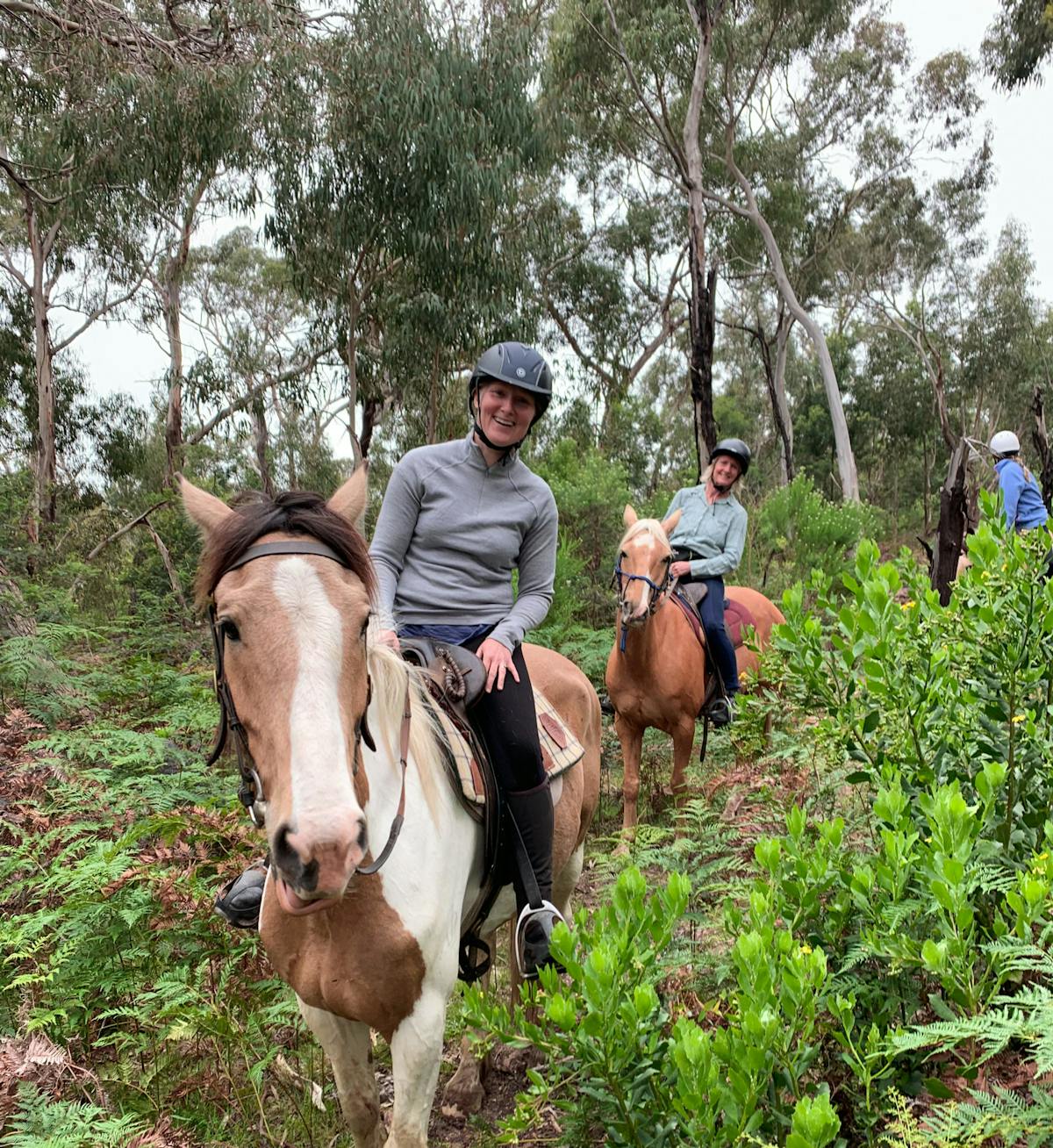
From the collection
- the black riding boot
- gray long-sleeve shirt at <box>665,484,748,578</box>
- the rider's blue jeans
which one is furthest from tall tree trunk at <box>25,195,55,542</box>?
the black riding boot

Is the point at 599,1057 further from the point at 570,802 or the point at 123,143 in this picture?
the point at 123,143

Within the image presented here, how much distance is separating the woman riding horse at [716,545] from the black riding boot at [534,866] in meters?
3.94

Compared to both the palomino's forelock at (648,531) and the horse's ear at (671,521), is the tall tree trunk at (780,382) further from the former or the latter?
the palomino's forelock at (648,531)

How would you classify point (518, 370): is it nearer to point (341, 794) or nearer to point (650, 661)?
point (341, 794)

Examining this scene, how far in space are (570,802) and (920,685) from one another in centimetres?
168

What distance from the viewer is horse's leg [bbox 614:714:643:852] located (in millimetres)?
5988

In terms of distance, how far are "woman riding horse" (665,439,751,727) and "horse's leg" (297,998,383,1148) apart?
15.0ft

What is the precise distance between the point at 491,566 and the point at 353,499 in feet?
2.84

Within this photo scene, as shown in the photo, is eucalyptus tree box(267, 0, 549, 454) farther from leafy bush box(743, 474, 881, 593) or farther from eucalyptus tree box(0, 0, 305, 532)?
leafy bush box(743, 474, 881, 593)

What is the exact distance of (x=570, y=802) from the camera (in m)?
3.49

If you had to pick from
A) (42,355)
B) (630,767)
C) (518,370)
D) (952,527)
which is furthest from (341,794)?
(42,355)

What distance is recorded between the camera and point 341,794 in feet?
5.16

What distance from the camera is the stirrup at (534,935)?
2.75 m

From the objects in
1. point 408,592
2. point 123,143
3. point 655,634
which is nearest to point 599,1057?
point 408,592
